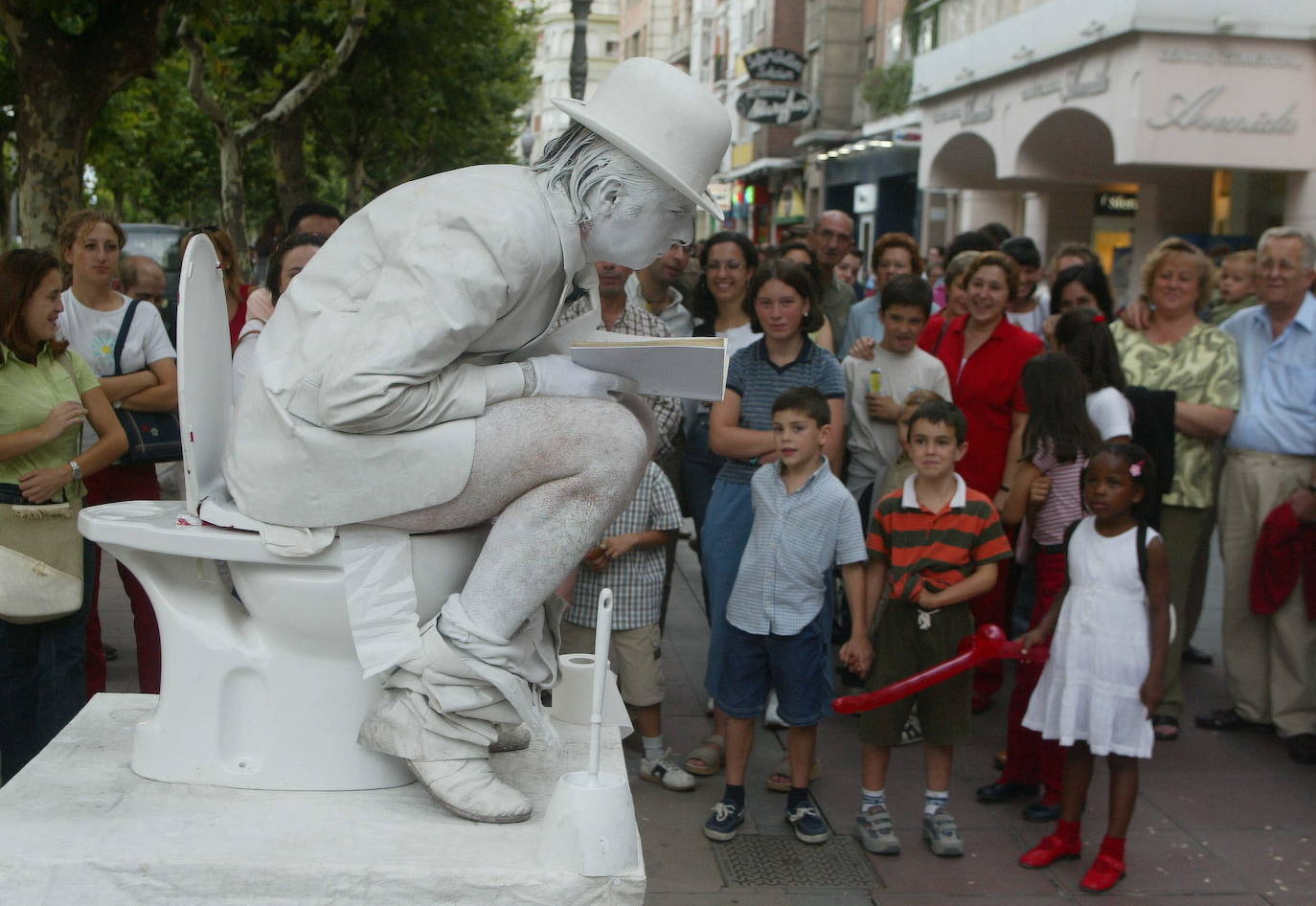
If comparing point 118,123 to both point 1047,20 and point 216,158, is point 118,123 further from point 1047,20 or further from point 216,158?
point 216,158

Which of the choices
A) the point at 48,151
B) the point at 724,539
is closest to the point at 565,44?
the point at 48,151

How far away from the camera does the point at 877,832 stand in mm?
4582

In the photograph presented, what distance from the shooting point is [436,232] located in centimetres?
231

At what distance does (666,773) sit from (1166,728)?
2251 millimetres

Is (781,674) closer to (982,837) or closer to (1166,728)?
(982,837)

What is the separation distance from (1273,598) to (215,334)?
4.57m

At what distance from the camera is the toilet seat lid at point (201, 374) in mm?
2520

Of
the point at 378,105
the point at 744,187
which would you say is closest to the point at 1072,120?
the point at 378,105

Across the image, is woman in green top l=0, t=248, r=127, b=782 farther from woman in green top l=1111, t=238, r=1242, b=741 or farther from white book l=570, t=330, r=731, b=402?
woman in green top l=1111, t=238, r=1242, b=741

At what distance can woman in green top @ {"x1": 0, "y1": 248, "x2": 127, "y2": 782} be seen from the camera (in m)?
4.07

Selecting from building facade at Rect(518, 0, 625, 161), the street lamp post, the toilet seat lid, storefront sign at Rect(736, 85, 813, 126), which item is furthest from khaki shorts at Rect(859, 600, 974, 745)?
building facade at Rect(518, 0, 625, 161)

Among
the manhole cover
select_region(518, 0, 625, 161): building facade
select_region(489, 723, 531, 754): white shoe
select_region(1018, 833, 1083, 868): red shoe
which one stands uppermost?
select_region(518, 0, 625, 161): building facade

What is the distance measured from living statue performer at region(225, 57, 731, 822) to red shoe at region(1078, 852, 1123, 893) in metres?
2.56

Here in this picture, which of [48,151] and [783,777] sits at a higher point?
[48,151]
